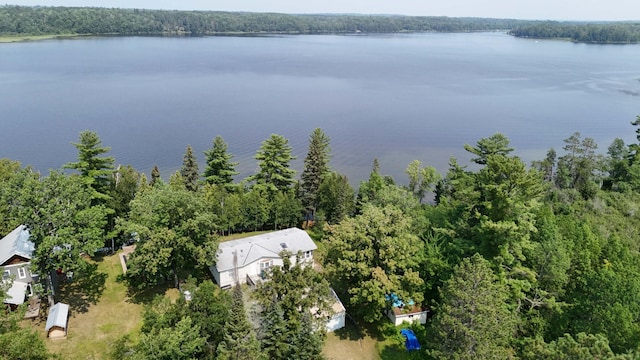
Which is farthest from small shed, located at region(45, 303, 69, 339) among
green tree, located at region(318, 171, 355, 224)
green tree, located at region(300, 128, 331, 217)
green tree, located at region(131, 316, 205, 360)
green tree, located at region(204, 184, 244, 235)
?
green tree, located at region(300, 128, 331, 217)

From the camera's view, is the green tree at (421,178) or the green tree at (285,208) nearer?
the green tree at (285,208)

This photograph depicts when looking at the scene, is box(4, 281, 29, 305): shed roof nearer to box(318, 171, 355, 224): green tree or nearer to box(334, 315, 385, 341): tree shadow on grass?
box(334, 315, 385, 341): tree shadow on grass

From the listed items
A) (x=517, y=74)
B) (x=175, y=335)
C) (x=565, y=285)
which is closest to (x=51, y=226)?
(x=175, y=335)

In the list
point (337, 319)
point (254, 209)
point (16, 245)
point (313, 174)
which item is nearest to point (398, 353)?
point (337, 319)

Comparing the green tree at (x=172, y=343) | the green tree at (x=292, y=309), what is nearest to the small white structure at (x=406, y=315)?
the green tree at (x=292, y=309)

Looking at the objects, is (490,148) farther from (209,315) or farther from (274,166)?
(209,315)

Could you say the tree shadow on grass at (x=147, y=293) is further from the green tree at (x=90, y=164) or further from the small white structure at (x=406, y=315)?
the small white structure at (x=406, y=315)
